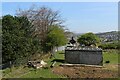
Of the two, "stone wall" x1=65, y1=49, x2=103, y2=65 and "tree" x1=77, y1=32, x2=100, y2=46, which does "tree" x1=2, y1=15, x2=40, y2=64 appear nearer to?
"stone wall" x1=65, y1=49, x2=103, y2=65

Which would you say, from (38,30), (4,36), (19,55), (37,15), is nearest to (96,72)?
(19,55)

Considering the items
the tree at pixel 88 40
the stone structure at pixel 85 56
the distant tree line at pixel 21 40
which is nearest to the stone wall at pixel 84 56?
the stone structure at pixel 85 56

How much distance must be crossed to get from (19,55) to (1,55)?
5.23 ft

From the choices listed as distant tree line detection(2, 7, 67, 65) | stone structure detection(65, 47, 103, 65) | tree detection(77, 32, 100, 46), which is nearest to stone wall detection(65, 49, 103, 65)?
stone structure detection(65, 47, 103, 65)

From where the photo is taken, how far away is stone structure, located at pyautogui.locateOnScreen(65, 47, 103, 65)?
68.2 feet

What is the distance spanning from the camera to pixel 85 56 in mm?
21172

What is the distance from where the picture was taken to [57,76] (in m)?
15.4

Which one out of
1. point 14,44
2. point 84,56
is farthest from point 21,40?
point 84,56

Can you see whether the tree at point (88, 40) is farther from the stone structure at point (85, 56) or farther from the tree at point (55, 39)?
the stone structure at point (85, 56)

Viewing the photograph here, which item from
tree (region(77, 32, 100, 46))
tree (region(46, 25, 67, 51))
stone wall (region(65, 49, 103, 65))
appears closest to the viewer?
stone wall (region(65, 49, 103, 65))

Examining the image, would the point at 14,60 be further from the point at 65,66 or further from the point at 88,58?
the point at 88,58

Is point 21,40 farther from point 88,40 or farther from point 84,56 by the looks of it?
point 88,40

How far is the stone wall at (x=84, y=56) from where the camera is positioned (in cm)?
2078

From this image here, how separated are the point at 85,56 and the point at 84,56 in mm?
98
